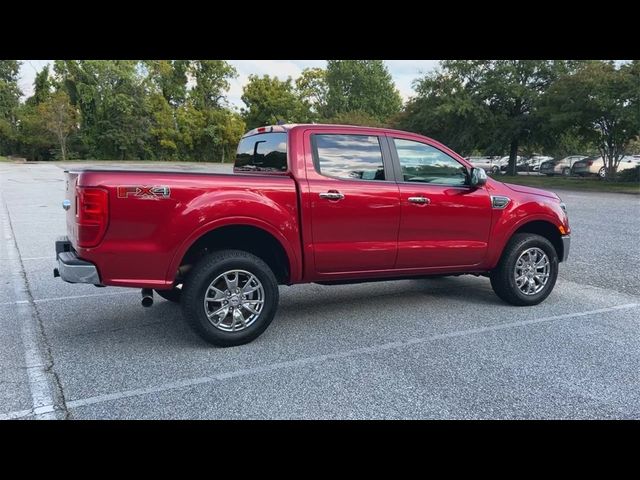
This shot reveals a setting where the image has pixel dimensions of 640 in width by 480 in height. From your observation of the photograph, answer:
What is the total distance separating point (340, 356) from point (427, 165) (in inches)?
88.1

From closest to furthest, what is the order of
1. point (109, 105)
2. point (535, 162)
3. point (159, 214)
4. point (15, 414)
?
point (15, 414) → point (159, 214) → point (535, 162) → point (109, 105)

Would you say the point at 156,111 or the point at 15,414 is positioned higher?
the point at 156,111

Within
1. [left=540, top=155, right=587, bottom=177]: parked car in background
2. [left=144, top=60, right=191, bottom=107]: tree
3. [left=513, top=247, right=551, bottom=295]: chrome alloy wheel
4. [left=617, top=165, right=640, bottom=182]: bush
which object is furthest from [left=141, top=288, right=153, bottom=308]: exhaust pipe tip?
[left=144, top=60, right=191, bottom=107]: tree

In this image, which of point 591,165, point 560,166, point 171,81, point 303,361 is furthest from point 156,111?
point 303,361

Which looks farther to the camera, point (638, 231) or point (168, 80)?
point (168, 80)

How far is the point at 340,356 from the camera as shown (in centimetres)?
411

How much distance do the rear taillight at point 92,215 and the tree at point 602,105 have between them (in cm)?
2333

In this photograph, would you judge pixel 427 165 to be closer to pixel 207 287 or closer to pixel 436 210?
pixel 436 210

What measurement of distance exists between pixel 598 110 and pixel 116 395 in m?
24.7

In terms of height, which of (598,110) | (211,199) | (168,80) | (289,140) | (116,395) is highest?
(168,80)

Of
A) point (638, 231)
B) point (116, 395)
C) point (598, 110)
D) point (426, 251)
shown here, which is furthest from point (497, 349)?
point (598, 110)

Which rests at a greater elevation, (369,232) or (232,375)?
(369,232)

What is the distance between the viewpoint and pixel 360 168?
16.0ft

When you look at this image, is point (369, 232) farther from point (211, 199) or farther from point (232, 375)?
point (232, 375)
